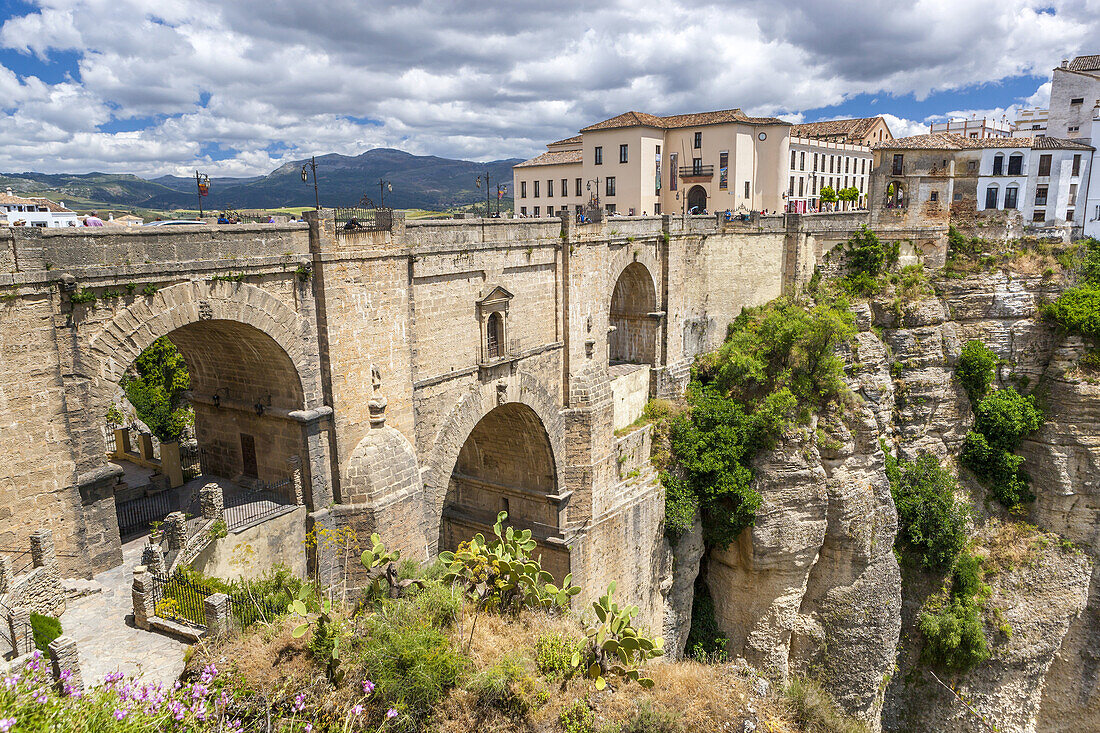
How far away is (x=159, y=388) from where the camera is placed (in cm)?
3031

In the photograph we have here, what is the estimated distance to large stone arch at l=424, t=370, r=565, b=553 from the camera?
17.2 m

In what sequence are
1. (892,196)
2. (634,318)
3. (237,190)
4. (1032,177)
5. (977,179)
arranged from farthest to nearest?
(237,190) → (1032,177) → (977,179) → (892,196) → (634,318)

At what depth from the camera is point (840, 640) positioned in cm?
2877

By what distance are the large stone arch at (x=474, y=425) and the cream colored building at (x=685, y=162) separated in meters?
22.0

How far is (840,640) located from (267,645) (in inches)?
994

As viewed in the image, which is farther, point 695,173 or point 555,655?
point 695,173

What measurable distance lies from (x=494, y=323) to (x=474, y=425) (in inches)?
116

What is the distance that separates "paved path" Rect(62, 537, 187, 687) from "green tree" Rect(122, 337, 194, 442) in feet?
53.1

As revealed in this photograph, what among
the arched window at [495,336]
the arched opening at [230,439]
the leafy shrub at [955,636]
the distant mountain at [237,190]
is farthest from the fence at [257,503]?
the distant mountain at [237,190]

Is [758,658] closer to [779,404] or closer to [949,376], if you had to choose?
[779,404]

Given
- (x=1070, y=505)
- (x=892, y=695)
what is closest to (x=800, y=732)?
(x=892, y=695)

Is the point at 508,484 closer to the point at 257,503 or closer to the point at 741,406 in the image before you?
the point at 257,503

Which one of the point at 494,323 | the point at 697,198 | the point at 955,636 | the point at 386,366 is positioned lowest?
the point at 955,636

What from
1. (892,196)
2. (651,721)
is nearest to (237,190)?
(892,196)
